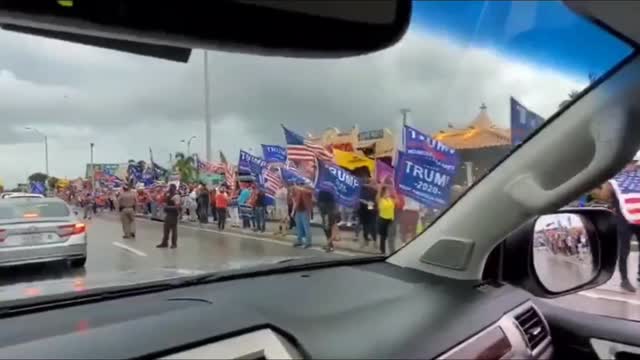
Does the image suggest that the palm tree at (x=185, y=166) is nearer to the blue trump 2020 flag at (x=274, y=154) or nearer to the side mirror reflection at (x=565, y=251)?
the blue trump 2020 flag at (x=274, y=154)

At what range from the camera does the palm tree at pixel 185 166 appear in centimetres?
389

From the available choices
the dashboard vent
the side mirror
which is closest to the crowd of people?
the side mirror

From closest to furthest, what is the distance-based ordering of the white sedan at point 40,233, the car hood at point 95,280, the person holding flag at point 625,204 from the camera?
the car hood at point 95,280
the person holding flag at point 625,204
the white sedan at point 40,233

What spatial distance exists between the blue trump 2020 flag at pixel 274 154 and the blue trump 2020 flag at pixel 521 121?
1570 mm

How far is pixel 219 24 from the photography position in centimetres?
118

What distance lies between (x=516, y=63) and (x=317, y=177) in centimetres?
306

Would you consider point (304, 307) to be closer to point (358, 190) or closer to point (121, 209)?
point (121, 209)

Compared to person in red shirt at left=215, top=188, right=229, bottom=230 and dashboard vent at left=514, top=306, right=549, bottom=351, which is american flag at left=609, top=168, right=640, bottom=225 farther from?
person in red shirt at left=215, top=188, right=229, bottom=230

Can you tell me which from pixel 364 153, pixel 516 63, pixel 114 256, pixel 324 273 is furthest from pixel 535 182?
pixel 364 153

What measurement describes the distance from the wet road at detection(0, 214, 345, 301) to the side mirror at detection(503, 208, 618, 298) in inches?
32.9

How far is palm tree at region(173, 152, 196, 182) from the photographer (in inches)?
153

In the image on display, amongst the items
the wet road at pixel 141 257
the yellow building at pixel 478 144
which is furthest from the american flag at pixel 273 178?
the yellow building at pixel 478 144

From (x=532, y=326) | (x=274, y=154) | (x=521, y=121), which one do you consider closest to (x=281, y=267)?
(x=532, y=326)

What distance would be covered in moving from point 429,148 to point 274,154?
129 centimetres
